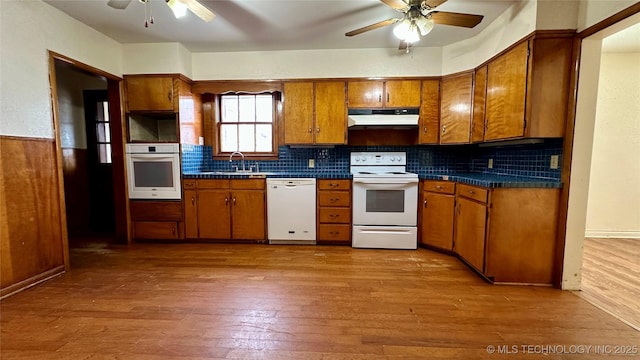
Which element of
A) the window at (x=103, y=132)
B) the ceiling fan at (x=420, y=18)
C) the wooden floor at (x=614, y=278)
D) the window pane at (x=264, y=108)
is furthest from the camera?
the window at (x=103, y=132)

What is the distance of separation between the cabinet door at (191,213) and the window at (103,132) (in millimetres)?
1808

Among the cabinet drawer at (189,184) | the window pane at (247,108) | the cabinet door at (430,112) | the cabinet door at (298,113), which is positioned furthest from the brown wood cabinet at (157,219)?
the cabinet door at (430,112)

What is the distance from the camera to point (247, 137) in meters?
3.92

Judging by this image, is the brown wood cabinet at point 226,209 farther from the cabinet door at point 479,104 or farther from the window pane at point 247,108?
the cabinet door at point 479,104

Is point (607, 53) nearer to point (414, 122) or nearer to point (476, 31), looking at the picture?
point (476, 31)

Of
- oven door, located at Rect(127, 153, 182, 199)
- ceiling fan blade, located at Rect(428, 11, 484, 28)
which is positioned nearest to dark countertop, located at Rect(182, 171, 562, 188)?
oven door, located at Rect(127, 153, 182, 199)

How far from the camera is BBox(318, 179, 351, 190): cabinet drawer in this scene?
3.33 m

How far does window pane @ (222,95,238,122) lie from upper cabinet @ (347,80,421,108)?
1.62 m

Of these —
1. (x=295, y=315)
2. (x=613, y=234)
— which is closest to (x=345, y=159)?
(x=295, y=315)

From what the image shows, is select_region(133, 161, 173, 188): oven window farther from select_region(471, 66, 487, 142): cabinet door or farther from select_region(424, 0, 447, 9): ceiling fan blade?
select_region(471, 66, 487, 142): cabinet door

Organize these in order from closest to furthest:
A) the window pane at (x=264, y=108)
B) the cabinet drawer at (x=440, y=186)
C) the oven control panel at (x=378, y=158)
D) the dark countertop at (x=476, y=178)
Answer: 1. the dark countertop at (x=476, y=178)
2. the cabinet drawer at (x=440, y=186)
3. the oven control panel at (x=378, y=158)
4. the window pane at (x=264, y=108)

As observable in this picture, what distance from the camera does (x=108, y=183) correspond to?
4.19m

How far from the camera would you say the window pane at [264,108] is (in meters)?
3.86

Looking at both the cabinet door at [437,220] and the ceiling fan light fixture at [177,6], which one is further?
the cabinet door at [437,220]
